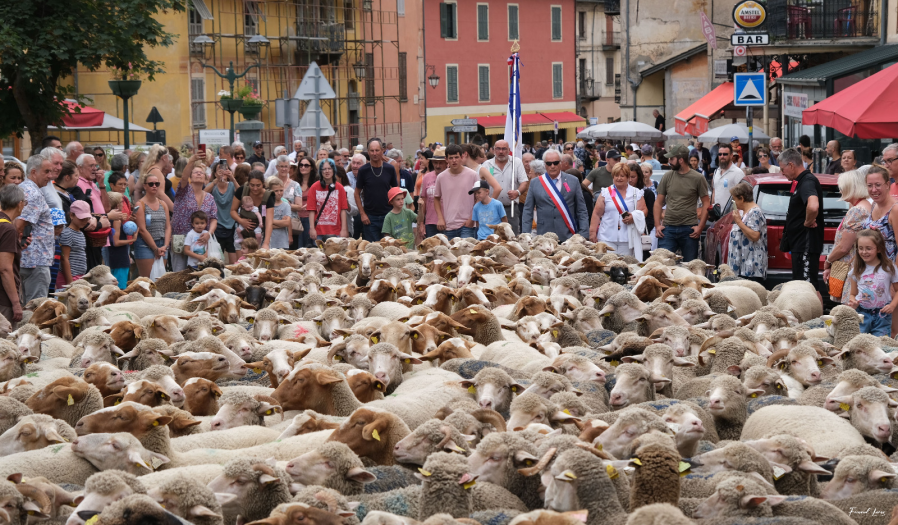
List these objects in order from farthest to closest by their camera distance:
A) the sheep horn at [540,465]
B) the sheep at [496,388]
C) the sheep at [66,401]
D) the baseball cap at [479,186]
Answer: the baseball cap at [479,186] → the sheep at [496,388] → the sheep at [66,401] → the sheep horn at [540,465]

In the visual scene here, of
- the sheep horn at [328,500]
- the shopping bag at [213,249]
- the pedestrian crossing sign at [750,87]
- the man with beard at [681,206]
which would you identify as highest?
the pedestrian crossing sign at [750,87]

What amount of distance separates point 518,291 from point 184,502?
590 cm

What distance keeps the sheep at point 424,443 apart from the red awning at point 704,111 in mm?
25072

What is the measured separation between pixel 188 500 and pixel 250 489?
34 cm

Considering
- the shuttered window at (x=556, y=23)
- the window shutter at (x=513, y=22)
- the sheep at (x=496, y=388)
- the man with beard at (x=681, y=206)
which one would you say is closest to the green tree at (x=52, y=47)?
the man with beard at (x=681, y=206)

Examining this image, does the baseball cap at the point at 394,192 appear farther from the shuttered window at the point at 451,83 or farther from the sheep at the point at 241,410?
the shuttered window at the point at 451,83

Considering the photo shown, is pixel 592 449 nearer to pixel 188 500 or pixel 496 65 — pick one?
pixel 188 500

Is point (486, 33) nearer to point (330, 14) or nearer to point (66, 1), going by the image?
point (330, 14)

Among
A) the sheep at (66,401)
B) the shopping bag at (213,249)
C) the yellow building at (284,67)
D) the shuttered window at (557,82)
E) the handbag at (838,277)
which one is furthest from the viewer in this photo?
the shuttered window at (557,82)

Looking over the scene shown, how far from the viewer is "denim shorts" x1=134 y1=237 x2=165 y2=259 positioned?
457 inches

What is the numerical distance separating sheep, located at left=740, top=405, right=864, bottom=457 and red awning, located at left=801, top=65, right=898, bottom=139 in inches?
322

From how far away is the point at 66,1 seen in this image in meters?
18.3

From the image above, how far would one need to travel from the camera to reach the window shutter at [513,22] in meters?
54.2

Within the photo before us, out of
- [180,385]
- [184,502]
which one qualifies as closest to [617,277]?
[180,385]
